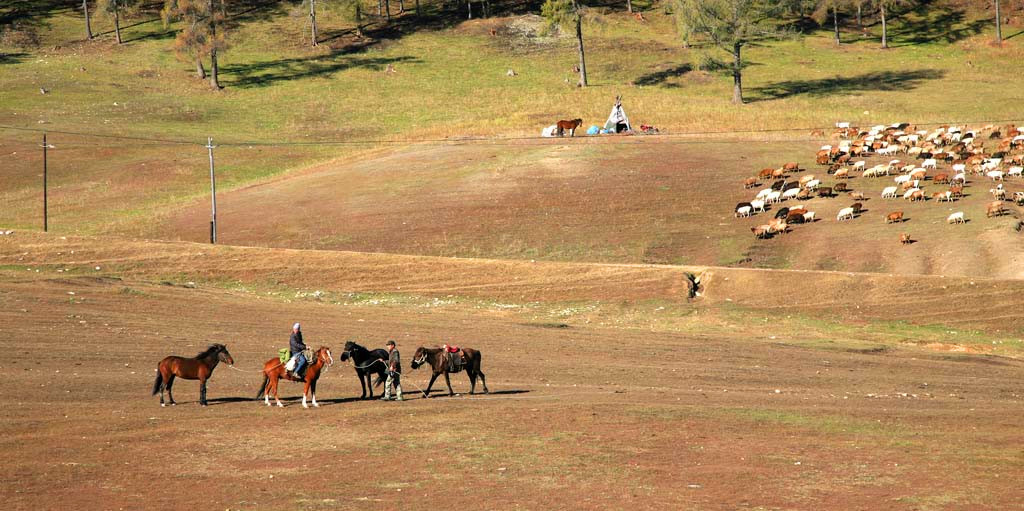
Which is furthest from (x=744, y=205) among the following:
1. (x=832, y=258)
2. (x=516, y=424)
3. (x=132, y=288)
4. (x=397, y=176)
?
(x=516, y=424)

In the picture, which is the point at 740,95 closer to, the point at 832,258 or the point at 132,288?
the point at 832,258

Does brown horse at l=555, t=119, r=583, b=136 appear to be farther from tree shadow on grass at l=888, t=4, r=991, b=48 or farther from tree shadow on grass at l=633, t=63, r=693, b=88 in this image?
tree shadow on grass at l=888, t=4, r=991, b=48

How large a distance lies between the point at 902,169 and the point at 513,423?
49.7 metres

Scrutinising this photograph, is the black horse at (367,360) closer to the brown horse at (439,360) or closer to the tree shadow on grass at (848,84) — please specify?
the brown horse at (439,360)

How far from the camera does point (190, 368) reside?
79.7 ft

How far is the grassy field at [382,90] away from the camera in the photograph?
81.1 m

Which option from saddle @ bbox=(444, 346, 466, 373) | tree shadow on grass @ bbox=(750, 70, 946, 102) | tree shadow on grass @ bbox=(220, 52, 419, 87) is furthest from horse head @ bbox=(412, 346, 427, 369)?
tree shadow on grass @ bbox=(220, 52, 419, 87)

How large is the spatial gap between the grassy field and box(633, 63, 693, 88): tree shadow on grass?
20cm

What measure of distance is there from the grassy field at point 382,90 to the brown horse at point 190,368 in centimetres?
4275

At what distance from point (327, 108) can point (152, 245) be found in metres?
50.1

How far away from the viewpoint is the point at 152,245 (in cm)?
5234

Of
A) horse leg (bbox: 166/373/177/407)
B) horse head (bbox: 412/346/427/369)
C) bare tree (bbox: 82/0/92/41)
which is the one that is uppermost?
bare tree (bbox: 82/0/92/41)

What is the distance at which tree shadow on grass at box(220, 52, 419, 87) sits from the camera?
4358 inches

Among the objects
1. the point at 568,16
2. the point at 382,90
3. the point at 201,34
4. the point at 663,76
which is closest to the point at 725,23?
the point at 663,76
